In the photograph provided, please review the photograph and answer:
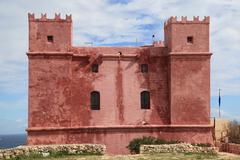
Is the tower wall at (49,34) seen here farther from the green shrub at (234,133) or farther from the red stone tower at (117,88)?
the green shrub at (234,133)

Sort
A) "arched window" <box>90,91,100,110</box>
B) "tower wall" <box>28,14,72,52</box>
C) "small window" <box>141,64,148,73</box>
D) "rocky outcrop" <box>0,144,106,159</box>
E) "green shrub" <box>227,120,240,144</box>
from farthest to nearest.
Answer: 1. "green shrub" <box>227,120,240,144</box>
2. "small window" <box>141,64,148,73</box>
3. "arched window" <box>90,91,100,110</box>
4. "tower wall" <box>28,14,72,52</box>
5. "rocky outcrop" <box>0,144,106,159</box>

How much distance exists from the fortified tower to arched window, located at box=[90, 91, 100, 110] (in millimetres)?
5138

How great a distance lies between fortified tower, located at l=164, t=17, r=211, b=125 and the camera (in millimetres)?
36125

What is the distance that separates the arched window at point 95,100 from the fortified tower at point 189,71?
16.9 feet

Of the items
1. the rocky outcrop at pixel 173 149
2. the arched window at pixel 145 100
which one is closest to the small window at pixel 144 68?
the arched window at pixel 145 100

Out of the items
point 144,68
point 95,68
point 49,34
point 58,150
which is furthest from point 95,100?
point 58,150

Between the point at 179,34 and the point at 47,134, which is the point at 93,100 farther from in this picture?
the point at 179,34

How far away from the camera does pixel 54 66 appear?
35.2 m

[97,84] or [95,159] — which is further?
[97,84]

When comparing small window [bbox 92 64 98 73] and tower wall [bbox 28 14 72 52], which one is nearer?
tower wall [bbox 28 14 72 52]

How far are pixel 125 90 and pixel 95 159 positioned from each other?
10058 millimetres

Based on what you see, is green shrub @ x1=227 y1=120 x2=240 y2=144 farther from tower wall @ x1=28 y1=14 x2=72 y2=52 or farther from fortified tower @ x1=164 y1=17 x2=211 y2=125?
tower wall @ x1=28 y1=14 x2=72 y2=52

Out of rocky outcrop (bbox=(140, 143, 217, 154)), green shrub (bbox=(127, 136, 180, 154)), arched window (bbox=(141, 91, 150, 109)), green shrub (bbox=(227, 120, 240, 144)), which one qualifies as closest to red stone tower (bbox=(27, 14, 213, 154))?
arched window (bbox=(141, 91, 150, 109))

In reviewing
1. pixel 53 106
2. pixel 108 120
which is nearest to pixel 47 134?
pixel 53 106
